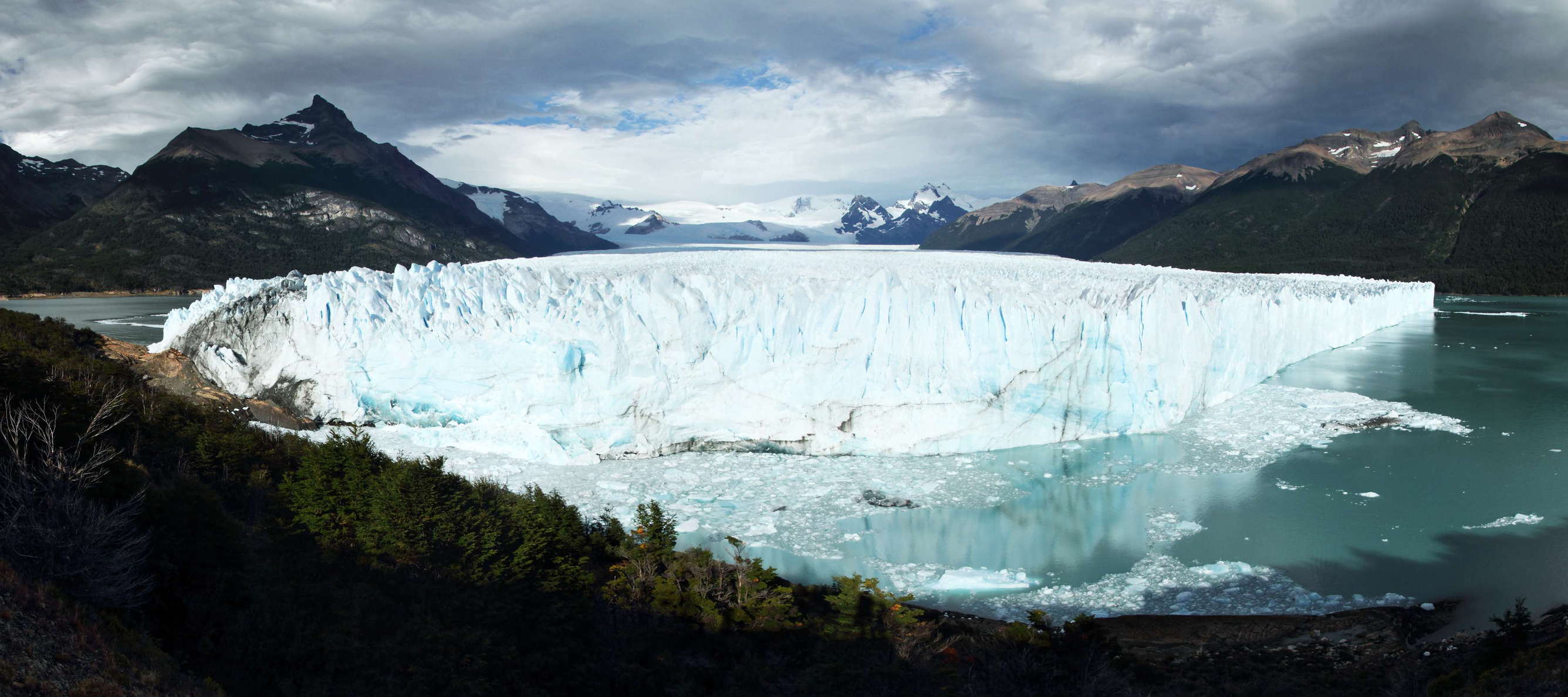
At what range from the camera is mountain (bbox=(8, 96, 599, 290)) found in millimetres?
55438

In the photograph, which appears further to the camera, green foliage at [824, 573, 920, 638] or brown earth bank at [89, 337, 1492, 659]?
brown earth bank at [89, 337, 1492, 659]

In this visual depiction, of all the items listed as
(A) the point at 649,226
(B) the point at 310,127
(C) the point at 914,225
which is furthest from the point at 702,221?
(C) the point at 914,225

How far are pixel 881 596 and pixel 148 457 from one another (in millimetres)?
7841

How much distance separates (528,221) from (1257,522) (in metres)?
96.9

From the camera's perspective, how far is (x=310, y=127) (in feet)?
309

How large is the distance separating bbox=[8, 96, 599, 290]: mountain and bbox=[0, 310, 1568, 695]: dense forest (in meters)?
55.8

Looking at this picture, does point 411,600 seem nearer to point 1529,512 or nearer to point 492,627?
point 492,627

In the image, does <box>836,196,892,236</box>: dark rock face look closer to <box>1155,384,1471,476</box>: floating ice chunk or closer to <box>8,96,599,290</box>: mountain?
<box>8,96,599,290</box>: mountain

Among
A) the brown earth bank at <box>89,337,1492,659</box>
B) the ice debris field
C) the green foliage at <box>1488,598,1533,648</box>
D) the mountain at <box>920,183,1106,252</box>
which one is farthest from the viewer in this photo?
the mountain at <box>920,183,1106,252</box>

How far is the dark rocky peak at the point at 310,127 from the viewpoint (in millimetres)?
91375

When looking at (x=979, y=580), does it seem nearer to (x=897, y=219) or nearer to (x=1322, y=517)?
(x=1322, y=517)

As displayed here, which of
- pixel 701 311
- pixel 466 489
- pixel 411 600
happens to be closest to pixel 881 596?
pixel 411 600

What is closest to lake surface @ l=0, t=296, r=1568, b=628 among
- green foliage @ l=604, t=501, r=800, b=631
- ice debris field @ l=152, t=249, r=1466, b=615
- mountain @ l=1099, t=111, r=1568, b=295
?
ice debris field @ l=152, t=249, r=1466, b=615

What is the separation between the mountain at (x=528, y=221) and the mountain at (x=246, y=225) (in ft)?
11.3
